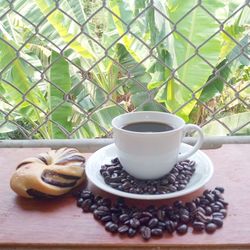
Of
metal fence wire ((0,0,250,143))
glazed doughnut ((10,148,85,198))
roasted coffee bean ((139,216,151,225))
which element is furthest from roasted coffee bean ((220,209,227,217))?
metal fence wire ((0,0,250,143))

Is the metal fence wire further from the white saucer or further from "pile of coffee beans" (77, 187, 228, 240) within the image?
"pile of coffee beans" (77, 187, 228, 240)

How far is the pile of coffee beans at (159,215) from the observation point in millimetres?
573

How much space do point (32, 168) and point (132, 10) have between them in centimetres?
73

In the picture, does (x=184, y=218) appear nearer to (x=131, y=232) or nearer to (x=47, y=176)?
(x=131, y=232)

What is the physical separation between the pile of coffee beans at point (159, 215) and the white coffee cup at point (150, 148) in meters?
0.05

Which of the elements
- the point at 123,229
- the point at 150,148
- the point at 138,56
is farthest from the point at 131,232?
the point at 138,56

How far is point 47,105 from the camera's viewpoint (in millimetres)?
1312

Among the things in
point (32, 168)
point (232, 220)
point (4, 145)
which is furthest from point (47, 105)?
point (232, 220)

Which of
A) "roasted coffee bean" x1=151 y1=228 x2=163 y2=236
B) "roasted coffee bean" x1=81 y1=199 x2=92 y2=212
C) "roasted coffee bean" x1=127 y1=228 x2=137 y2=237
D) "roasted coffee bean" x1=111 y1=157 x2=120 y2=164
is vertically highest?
"roasted coffee bean" x1=111 y1=157 x2=120 y2=164

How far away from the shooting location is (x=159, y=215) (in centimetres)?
59

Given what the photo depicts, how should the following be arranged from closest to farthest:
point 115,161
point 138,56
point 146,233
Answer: point 146,233
point 115,161
point 138,56

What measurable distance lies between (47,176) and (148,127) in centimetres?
16

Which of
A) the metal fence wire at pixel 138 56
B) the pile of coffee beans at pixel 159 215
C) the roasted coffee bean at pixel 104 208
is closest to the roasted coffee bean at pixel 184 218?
the pile of coffee beans at pixel 159 215

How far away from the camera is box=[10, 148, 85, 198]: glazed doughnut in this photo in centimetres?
63
